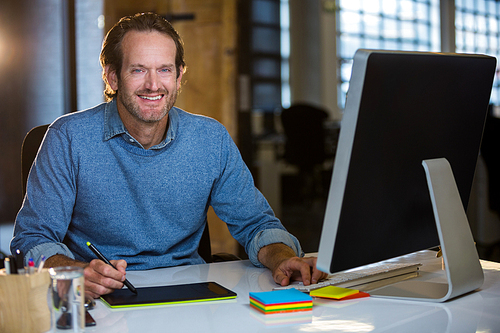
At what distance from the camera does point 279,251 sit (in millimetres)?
1299

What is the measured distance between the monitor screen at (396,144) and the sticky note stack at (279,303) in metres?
0.11

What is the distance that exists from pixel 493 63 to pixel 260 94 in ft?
9.76

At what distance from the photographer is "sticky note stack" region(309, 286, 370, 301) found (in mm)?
1008

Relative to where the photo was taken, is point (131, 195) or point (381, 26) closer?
point (131, 195)

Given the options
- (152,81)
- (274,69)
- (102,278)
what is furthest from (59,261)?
(274,69)

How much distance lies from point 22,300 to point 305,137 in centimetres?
335

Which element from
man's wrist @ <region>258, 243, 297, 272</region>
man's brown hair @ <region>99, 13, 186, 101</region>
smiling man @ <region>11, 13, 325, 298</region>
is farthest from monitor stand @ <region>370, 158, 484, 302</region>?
man's brown hair @ <region>99, 13, 186, 101</region>

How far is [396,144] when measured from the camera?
91 cm

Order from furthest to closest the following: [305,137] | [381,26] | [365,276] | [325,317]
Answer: [381,26] < [305,137] < [365,276] < [325,317]

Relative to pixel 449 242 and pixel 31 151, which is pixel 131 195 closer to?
pixel 31 151

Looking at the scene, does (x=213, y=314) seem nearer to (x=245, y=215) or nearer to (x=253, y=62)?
(x=245, y=215)

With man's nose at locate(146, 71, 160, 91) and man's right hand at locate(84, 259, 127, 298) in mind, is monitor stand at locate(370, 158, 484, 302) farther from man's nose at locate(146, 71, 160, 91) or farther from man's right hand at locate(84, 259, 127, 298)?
man's nose at locate(146, 71, 160, 91)

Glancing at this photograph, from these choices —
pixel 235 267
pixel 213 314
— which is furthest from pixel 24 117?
pixel 213 314

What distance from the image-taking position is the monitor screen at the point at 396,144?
827 millimetres
